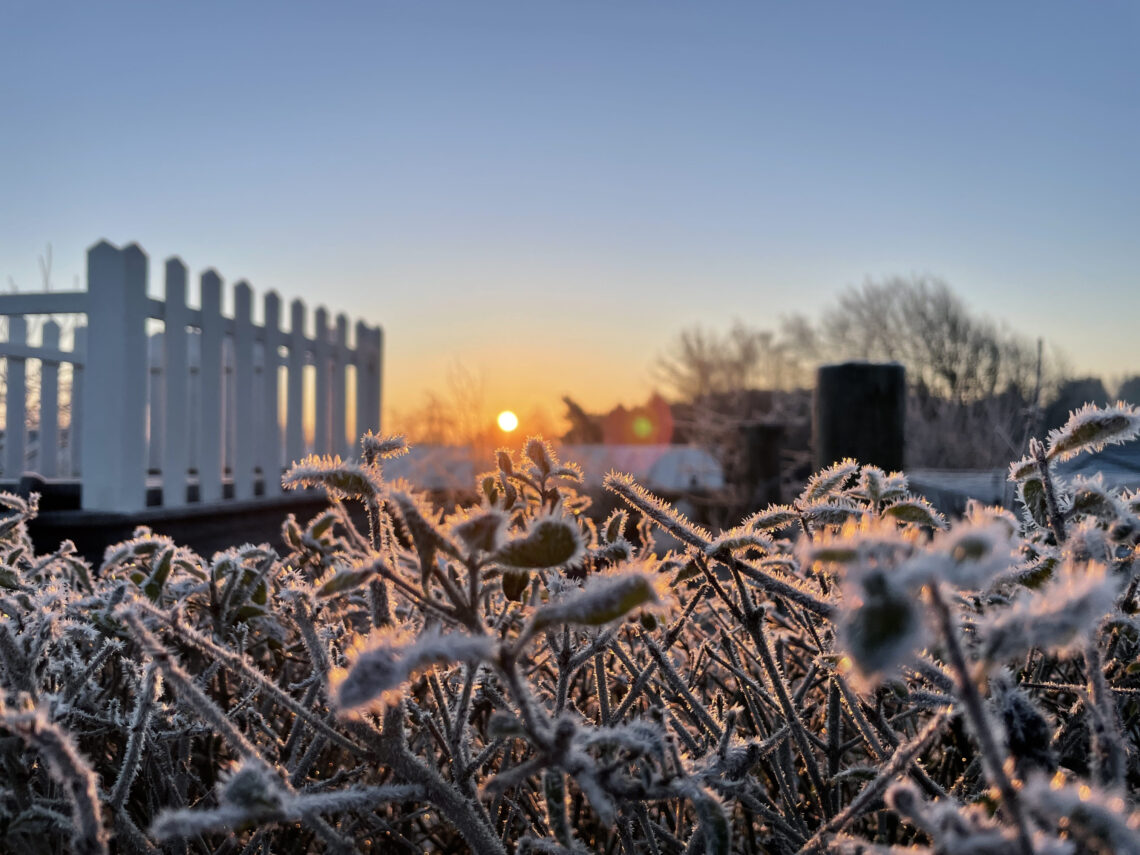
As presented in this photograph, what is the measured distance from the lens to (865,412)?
4.38 m

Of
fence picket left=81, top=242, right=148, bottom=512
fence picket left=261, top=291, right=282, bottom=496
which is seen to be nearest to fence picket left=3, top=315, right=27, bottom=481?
fence picket left=81, top=242, right=148, bottom=512

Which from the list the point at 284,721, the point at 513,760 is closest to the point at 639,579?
the point at 513,760

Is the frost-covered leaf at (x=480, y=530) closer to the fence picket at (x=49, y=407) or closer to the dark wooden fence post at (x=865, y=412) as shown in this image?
the dark wooden fence post at (x=865, y=412)

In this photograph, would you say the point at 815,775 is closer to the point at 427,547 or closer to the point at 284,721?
the point at 427,547

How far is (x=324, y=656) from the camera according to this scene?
79cm

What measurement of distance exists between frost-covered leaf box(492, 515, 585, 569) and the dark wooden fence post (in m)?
4.00

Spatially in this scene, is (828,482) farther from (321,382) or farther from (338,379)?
(338,379)

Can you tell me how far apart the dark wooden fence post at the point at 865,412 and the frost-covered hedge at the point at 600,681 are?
3.00 m

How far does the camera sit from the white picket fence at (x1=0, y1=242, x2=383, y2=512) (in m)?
5.84

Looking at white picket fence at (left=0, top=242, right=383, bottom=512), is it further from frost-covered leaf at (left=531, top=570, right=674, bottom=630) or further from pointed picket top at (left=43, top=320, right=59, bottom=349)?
frost-covered leaf at (left=531, top=570, right=674, bottom=630)

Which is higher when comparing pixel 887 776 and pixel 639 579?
pixel 639 579

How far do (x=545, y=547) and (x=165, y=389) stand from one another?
6.90 m

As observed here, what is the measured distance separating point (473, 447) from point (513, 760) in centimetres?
1085

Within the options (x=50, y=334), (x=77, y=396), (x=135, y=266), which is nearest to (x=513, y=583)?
(x=135, y=266)
